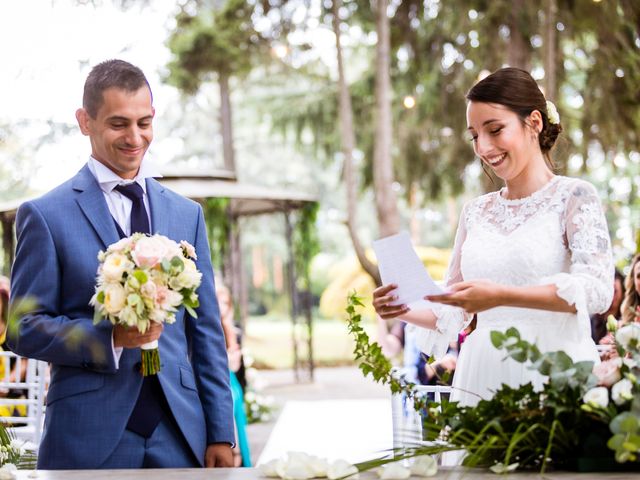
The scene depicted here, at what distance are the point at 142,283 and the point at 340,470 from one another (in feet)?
2.10

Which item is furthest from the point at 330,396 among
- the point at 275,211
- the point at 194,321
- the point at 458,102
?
the point at 194,321

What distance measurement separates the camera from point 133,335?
2.35 meters

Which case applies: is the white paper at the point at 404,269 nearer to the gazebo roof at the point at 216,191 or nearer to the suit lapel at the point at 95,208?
the suit lapel at the point at 95,208

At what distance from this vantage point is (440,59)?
13.4 meters

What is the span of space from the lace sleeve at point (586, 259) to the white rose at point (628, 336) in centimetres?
33

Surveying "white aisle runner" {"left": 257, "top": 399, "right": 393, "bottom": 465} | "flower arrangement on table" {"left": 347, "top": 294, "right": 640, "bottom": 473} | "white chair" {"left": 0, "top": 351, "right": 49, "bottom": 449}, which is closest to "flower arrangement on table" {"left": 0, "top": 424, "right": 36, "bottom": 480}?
"flower arrangement on table" {"left": 347, "top": 294, "right": 640, "bottom": 473}

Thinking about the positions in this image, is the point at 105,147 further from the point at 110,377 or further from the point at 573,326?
the point at 573,326

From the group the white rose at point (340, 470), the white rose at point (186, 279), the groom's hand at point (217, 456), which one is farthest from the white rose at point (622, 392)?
the groom's hand at point (217, 456)

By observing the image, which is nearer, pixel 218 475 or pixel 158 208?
pixel 218 475

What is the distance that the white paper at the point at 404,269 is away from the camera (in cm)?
236

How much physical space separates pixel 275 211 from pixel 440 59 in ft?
10.5

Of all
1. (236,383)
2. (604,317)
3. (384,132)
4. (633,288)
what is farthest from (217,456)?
(384,132)

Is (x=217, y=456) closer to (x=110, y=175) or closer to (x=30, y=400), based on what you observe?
(x=110, y=175)

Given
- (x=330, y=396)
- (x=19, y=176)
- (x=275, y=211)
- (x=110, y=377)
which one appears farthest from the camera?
(x=19, y=176)
